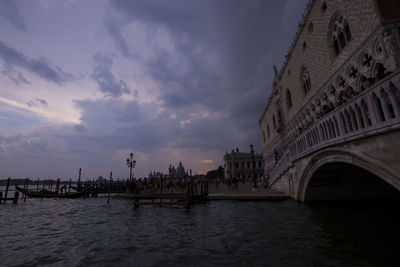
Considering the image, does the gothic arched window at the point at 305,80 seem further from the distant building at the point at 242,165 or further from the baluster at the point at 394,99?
the distant building at the point at 242,165

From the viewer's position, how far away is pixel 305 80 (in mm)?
14875

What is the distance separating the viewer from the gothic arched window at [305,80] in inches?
563

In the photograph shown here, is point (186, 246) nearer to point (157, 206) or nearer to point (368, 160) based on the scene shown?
point (368, 160)

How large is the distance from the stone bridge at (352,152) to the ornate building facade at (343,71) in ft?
0.09

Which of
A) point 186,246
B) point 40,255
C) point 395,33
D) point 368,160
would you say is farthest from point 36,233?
point 395,33

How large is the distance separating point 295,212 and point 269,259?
5.53m

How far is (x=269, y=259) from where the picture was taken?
463cm

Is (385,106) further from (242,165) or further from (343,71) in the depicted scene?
(242,165)

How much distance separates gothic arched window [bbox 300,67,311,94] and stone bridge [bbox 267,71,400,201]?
5579 mm

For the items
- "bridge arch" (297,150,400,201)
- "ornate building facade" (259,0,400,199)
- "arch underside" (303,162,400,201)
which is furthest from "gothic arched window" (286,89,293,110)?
"bridge arch" (297,150,400,201)

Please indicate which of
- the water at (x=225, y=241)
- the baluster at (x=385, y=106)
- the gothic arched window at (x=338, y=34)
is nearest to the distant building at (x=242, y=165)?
the gothic arched window at (x=338, y=34)

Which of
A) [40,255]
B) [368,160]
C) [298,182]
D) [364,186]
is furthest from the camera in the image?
[298,182]

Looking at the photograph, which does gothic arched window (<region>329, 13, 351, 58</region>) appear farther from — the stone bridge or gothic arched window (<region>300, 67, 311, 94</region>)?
the stone bridge

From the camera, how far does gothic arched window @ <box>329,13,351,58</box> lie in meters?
9.35
